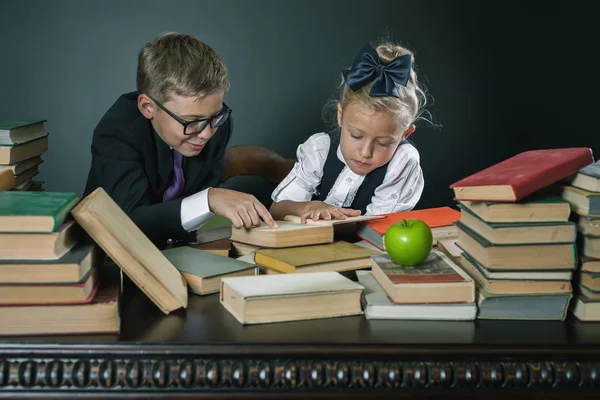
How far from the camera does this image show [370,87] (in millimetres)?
2318

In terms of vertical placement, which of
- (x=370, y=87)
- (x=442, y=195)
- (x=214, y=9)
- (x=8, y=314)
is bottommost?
(x=442, y=195)

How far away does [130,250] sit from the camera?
109 centimetres

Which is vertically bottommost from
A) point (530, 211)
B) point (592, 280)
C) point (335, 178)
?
point (335, 178)

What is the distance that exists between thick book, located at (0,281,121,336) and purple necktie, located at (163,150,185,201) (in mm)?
1222

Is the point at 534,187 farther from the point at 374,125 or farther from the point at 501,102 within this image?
the point at 501,102

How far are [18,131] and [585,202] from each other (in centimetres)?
139

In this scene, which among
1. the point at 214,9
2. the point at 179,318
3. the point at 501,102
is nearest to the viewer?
the point at 179,318

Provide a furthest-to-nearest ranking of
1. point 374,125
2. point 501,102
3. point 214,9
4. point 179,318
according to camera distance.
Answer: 1. point 501,102
2. point 214,9
3. point 374,125
4. point 179,318

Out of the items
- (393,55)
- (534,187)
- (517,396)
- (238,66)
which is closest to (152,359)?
(517,396)

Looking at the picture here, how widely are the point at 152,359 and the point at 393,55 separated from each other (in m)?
1.68

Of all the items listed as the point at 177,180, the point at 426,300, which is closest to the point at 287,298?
the point at 426,300

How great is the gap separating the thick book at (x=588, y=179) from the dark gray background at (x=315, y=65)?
85.4 inches

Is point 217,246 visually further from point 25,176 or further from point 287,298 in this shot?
point 25,176

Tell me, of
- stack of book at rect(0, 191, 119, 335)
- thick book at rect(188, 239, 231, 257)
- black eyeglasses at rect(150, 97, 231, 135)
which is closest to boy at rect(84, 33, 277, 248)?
black eyeglasses at rect(150, 97, 231, 135)
